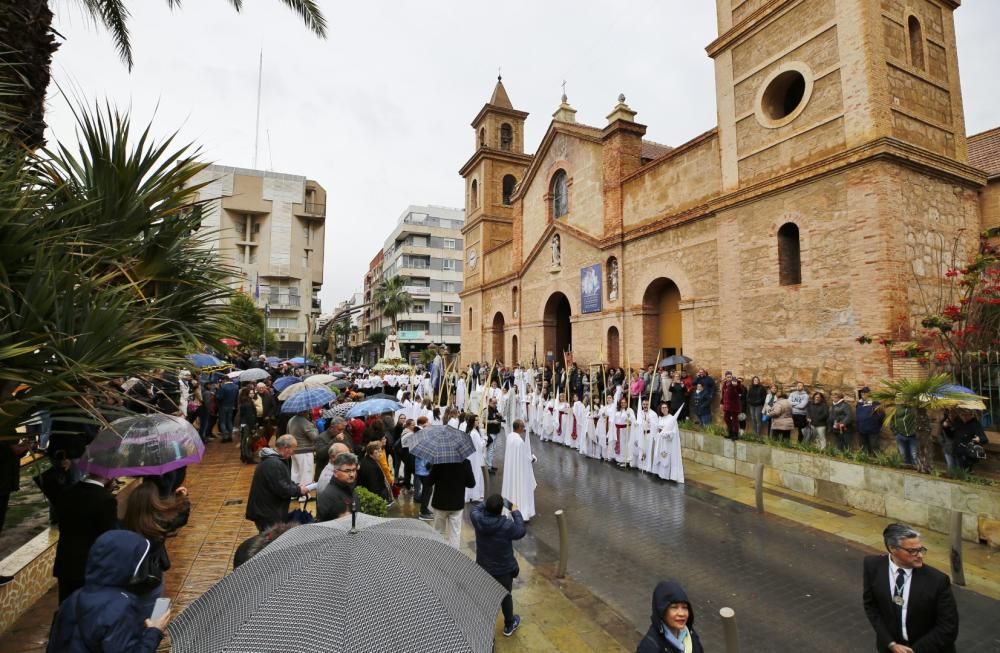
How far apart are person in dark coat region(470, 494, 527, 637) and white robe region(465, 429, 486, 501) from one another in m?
4.46

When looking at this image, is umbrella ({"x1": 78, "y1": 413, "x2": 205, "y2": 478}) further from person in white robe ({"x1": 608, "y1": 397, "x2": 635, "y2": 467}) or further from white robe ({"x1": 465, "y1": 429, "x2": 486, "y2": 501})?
person in white robe ({"x1": 608, "y1": 397, "x2": 635, "y2": 467})

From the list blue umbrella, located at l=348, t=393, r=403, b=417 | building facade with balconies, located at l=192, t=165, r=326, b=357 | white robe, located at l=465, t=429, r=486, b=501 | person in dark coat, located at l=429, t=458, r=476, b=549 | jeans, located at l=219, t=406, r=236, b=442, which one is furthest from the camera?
building facade with balconies, located at l=192, t=165, r=326, b=357

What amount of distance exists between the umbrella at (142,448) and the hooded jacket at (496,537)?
308 cm

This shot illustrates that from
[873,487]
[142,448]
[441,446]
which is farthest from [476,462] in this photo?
[873,487]

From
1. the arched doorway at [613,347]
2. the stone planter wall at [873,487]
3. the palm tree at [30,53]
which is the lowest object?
the stone planter wall at [873,487]

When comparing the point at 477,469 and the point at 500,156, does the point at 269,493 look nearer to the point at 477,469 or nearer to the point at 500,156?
the point at 477,469

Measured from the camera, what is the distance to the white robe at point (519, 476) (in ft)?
28.7

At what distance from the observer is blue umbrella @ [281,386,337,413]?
27.9 feet

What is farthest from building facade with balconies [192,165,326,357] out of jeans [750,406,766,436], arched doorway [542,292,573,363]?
jeans [750,406,766,436]

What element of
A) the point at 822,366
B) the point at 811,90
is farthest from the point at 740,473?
the point at 811,90

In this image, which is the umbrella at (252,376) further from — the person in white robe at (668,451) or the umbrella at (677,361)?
the umbrella at (677,361)

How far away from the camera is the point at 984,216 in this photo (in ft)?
46.3

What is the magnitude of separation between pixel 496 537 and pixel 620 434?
8775 mm

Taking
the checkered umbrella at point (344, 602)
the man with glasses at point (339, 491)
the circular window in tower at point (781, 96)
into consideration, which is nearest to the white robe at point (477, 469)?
the man with glasses at point (339, 491)
